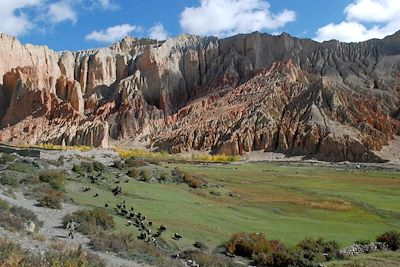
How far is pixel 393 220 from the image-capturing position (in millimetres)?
35531

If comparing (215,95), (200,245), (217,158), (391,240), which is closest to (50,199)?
(200,245)

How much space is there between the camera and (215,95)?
6683 inches

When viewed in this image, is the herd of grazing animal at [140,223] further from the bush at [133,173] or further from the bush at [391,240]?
the bush at [133,173]

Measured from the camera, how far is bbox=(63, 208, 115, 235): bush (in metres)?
21.0

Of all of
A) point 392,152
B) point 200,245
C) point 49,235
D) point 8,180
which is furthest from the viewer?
point 392,152

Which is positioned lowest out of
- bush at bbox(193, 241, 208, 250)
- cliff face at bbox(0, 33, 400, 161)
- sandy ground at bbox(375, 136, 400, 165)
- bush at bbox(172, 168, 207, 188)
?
bush at bbox(193, 241, 208, 250)

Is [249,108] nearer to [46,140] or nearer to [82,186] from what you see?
[46,140]

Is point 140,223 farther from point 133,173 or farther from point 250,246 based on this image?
point 133,173

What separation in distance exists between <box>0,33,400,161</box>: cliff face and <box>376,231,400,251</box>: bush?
95.7 meters

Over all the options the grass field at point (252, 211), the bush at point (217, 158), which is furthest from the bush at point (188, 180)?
the bush at point (217, 158)

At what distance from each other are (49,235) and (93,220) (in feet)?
11.9

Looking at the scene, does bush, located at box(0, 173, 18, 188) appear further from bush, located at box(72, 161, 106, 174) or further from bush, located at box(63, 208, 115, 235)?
bush, located at box(72, 161, 106, 174)

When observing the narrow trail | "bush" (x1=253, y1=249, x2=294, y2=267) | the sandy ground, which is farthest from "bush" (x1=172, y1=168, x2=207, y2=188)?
the sandy ground

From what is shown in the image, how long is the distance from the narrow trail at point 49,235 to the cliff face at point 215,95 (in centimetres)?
10537
